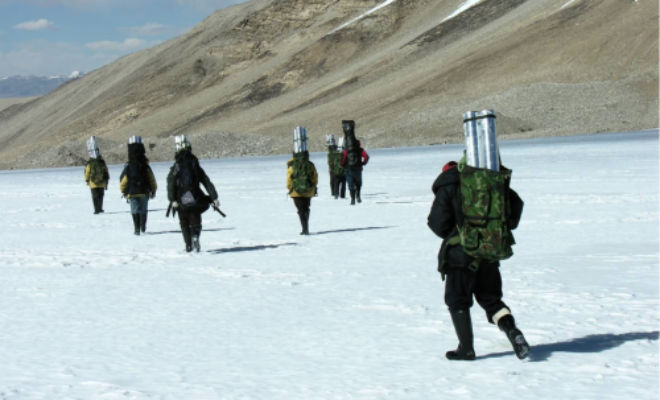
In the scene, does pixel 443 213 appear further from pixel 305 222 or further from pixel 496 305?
pixel 305 222

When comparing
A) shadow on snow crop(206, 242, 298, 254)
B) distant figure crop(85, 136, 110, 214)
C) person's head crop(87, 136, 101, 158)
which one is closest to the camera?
shadow on snow crop(206, 242, 298, 254)

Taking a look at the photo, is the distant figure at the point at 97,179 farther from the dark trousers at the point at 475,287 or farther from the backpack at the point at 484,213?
the backpack at the point at 484,213

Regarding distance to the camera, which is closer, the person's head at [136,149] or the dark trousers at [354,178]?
the person's head at [136,149]

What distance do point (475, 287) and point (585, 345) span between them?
104cm

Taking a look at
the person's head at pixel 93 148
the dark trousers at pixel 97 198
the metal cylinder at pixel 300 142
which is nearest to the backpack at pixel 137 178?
the metal cylinder at pixel 300 142

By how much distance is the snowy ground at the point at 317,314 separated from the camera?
5430 millimetres

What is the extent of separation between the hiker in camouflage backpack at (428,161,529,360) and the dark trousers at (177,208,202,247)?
6248mm

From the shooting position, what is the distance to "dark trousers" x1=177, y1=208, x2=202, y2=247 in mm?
11406

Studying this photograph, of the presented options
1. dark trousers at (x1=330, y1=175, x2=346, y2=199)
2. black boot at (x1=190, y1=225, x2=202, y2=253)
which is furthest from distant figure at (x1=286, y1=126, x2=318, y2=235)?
dark trousers at (x1=330, y1=175, x2=346, y2=199)

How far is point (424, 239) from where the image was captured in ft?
41.1

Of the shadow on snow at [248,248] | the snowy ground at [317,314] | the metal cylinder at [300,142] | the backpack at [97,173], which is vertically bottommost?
the snowy ground at [317,314]

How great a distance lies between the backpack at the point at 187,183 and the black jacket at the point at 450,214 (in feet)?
20.3

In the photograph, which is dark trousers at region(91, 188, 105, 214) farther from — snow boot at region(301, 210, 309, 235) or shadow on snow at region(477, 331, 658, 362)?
shadow on snow at region(477, 331, 658, 362)

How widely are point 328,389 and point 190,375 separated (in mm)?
946
